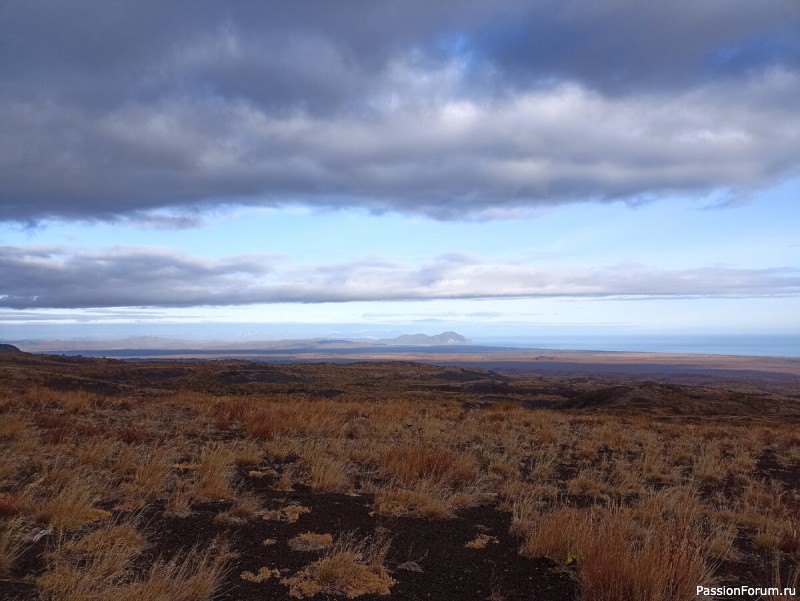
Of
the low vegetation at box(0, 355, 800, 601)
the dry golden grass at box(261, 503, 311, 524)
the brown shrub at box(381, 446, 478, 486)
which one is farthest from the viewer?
the brown shrub at box(381, 446, 478, 486)

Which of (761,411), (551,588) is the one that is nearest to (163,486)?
(551,588)

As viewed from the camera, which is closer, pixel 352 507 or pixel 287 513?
pixel 287 513

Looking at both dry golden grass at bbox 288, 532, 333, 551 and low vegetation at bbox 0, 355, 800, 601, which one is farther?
dry golden grass at bbox 288, 532, 333, 551

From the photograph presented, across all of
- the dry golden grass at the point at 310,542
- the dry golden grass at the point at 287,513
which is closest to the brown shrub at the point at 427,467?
the dry golden grass at the point at 287,513

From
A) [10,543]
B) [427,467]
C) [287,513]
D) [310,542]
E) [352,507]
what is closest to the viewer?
[10,543]

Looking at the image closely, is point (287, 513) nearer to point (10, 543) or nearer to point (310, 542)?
point (310, 542)

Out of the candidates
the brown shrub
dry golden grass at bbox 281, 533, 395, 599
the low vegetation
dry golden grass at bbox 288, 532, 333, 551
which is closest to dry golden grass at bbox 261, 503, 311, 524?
the low vegetation

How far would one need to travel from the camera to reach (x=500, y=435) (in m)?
13.9

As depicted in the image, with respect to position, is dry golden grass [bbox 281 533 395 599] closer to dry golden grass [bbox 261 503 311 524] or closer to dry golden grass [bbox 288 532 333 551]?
dry golden grass [bbox 288 532 333 551]

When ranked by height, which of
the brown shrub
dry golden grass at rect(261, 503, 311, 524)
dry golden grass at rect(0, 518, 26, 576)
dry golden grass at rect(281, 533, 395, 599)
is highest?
dry golden grass at rect(0, 518, 26, 576)

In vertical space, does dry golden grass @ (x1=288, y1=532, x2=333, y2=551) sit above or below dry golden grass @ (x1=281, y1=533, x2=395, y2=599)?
below

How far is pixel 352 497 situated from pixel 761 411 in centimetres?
3557

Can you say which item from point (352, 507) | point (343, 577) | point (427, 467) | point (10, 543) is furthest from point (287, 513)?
point (427, 467)

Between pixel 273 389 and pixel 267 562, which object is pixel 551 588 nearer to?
pixel 267 562
